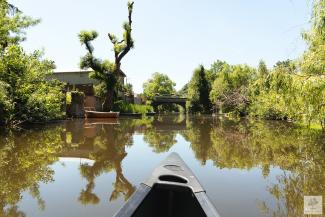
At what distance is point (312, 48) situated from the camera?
A: 972 cm

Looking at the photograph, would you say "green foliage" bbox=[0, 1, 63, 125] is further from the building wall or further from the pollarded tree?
the building wall

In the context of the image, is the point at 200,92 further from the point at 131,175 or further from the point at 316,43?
the point at 131,175

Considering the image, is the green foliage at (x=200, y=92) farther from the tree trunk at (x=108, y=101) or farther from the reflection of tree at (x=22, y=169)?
the reflection of tree at (x=22, y=169)

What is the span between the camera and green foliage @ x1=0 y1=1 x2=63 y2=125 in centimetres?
1748

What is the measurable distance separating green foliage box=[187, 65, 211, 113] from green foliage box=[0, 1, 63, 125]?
43963 millimetres

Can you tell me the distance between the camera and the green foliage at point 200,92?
6369cm

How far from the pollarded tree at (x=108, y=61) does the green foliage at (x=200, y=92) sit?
2899 cm

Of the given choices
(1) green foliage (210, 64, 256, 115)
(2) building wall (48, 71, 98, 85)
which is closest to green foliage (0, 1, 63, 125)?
(2) building wall (48, 71, 98, 85)

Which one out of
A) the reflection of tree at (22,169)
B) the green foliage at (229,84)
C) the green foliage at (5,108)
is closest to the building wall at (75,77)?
the green foliage at (229,84)

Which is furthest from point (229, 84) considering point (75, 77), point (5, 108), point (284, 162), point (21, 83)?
point (284, 162)

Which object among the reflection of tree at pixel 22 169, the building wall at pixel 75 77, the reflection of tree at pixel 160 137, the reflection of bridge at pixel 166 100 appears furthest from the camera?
the reflection of bridge at pixel 166 100

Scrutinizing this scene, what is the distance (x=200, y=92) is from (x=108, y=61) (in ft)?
98.9

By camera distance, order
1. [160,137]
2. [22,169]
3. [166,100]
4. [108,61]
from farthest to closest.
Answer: [166,100] < [108,61] < [160,137] < [22,169]

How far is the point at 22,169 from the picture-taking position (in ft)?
23.8
